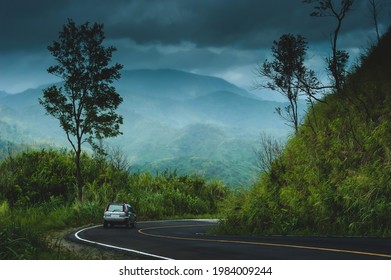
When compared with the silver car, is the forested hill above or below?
above

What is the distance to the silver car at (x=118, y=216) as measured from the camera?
29.6m

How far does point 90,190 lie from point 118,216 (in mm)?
9548

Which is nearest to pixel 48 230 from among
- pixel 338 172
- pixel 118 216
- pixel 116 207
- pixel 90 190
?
pixel 118 216

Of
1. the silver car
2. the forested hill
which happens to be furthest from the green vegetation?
the forested hill

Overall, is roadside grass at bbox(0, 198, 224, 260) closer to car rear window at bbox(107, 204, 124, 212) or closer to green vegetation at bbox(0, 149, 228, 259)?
green vegetation at bbox(0, 149, 228, 259)

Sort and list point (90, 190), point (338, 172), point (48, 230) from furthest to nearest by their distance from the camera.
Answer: point (90, 190), point (48, 230), point (338, 172)

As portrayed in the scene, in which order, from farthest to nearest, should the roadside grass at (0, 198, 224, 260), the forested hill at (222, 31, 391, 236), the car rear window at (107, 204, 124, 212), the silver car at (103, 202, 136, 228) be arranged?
the car rear window at (107, 204, 124, 212) → the silver car at (103, 202, 136, 228) → the forested hill at (222, 31, 391, 236) → the roadside grass at (0, 198, 224, 260)

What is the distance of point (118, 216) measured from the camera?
29703mm

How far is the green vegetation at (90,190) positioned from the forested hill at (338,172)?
12.0 meters

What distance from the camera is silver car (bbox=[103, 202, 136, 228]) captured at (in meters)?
29.6

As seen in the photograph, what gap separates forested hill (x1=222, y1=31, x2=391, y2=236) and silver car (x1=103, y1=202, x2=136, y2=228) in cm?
968

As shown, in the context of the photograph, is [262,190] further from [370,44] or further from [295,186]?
[370,44]

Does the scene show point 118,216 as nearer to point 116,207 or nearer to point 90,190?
point 116,207

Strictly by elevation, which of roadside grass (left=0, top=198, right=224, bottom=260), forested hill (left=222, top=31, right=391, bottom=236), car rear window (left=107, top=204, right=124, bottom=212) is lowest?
roadside grass (left=0, top=198, right=224, bottom=260)
